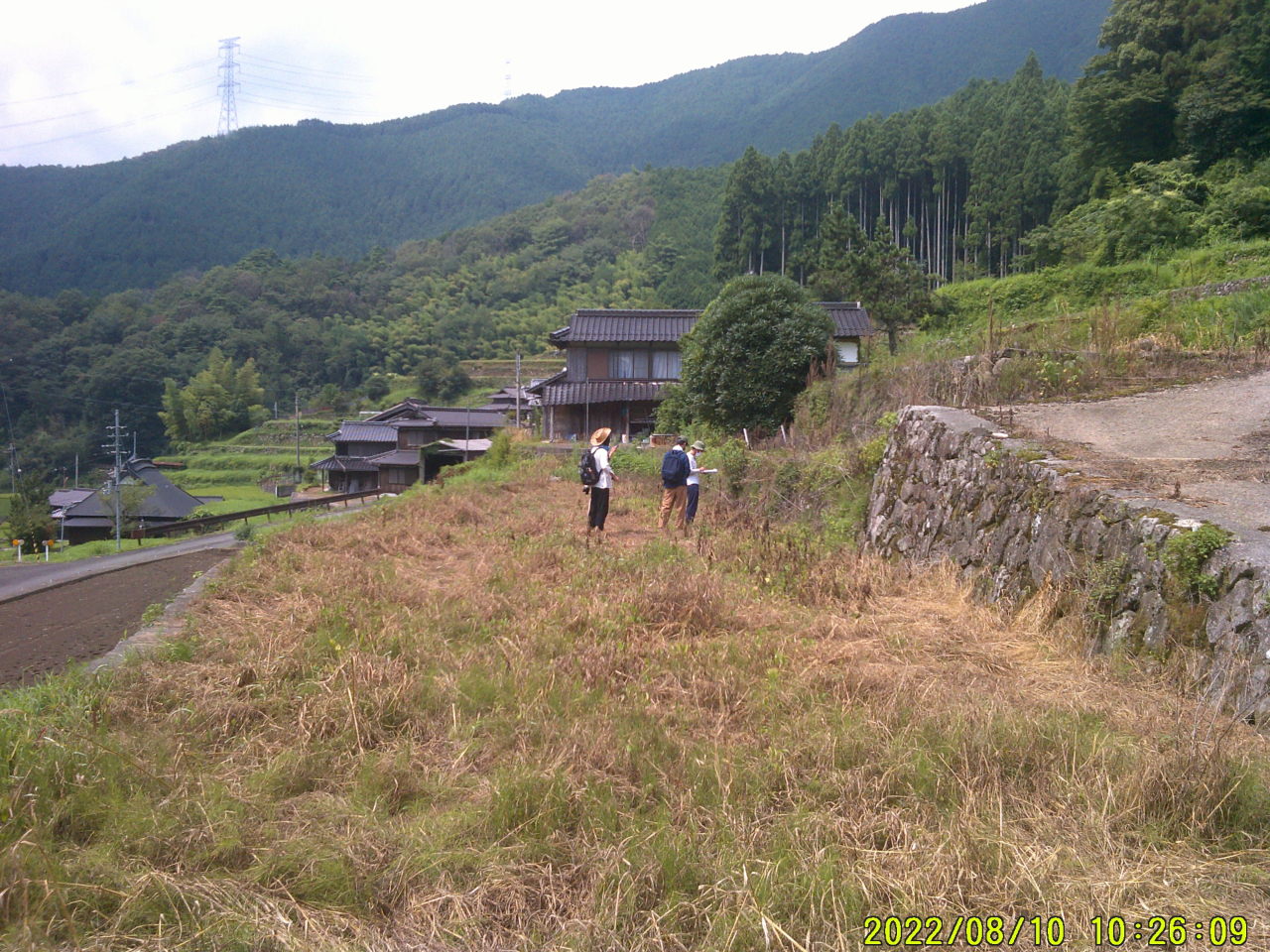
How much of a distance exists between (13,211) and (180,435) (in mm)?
91002

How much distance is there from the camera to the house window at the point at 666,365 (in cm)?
3102

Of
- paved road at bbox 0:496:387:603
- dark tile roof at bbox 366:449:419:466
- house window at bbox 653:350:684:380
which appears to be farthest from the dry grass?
dark tile roof at bbox 366:449:419:466

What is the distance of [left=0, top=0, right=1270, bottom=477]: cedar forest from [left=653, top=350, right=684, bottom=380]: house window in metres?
7.33

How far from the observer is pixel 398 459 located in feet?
137

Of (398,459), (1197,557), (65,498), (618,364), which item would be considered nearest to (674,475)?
(1197,557)

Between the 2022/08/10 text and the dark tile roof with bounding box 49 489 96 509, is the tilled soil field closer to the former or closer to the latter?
the 2022/08/10 text

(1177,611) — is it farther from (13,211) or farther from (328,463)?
(13,211)

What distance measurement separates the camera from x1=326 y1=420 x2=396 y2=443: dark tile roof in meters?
46.2

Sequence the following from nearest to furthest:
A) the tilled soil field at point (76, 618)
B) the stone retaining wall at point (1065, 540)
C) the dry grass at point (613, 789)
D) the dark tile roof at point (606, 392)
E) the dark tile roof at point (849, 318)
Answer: the dry grass at point (613, 789) → the stone retaining wall at point (1065, 540) → the tilled soil field at point (76, 618) → the dark tile roof at point (849, 318) → the dark tile roof at point (606, 392)

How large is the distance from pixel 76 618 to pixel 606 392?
79.7ft

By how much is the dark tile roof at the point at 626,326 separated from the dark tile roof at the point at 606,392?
6.07 ft

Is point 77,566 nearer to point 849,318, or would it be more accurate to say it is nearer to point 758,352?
point 758,352
